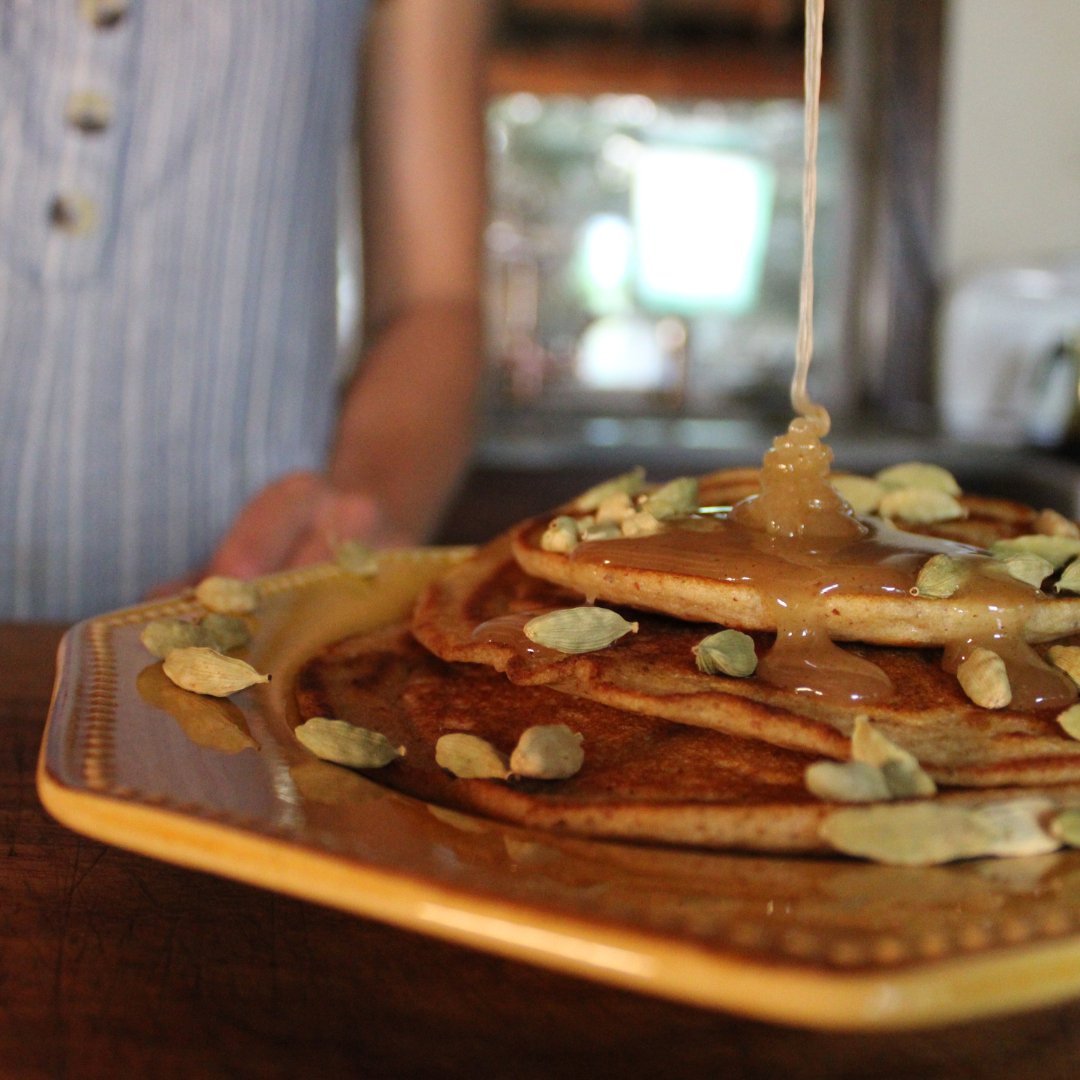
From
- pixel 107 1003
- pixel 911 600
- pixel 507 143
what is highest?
pixel 507 143

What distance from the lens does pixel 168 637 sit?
0.72 m

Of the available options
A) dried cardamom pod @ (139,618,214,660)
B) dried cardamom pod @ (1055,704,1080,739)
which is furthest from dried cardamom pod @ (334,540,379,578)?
dried cardamom pod @ (1055,704,1080,739)

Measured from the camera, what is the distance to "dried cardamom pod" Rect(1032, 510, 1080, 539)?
79 cm

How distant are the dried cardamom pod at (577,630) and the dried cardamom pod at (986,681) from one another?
182 millimetres

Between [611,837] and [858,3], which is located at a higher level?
[858,3]

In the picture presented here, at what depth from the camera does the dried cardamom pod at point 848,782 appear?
1.62ft

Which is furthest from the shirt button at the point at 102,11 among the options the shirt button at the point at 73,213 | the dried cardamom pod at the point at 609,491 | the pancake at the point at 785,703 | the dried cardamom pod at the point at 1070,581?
the dried cardamom pod at the point at 1070,581

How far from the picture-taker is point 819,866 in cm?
47

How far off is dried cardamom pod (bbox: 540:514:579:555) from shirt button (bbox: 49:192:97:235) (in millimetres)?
957

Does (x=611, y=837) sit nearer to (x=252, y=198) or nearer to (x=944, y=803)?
(x=944, y=803)

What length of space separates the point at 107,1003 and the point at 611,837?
217 mm

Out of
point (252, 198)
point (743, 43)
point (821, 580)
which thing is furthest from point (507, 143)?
point (821, 580)

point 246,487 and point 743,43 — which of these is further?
point 743,43

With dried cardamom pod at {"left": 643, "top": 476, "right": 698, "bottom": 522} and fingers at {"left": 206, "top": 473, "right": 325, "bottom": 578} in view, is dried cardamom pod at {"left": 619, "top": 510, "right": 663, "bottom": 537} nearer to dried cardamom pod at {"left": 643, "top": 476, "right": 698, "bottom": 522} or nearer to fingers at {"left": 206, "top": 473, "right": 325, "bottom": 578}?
dried cardamom pod at {"left": 643, "top": 476, "right": 698, "bottom": 522}
